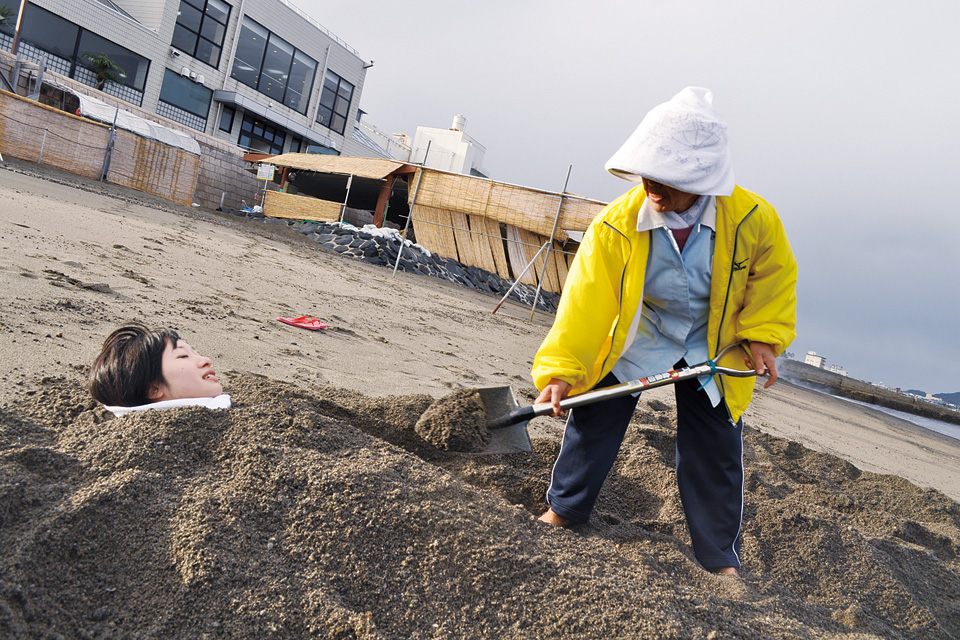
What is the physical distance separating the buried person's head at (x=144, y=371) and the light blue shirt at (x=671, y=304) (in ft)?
5.18

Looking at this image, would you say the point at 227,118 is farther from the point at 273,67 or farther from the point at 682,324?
the point at 682,324

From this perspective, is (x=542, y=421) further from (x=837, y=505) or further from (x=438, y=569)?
(x=438, y=569)

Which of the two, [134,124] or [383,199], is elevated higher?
[134,124]

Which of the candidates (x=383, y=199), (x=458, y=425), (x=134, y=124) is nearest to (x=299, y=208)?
(x=383, y=199)

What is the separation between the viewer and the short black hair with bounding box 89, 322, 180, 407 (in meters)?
2.09

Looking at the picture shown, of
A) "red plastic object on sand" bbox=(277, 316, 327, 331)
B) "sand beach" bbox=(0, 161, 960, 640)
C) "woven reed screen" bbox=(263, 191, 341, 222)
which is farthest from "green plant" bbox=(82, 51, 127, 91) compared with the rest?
"red plastic object on sand" bbox=(277, 316, 327, 331)

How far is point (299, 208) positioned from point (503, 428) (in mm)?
15302

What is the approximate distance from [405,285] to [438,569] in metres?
9.23

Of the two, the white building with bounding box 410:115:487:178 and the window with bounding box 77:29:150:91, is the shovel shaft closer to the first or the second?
the window with bounding box 77:29:150:91

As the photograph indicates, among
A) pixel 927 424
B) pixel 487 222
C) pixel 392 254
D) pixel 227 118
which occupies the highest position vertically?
pixel 227 118

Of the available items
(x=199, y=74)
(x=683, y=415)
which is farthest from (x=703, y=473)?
(x=199, y=74)

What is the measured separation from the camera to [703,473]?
7.36 ft

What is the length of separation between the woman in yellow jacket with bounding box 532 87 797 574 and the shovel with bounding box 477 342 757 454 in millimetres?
36

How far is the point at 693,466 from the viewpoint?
2266 mm
